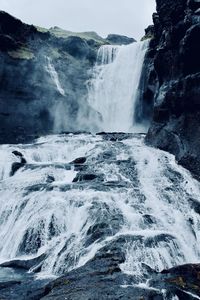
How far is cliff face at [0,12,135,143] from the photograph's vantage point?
52.2 m

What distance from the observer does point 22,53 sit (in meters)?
56.9

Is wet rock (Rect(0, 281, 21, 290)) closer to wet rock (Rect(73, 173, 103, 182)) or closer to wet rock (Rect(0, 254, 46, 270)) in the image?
wet rock (Rect(0, 254, 46, 270))

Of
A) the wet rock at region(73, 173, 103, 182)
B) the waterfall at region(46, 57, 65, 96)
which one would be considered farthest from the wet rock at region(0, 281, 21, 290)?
the waterfall at region(46, 57, 65, 96)

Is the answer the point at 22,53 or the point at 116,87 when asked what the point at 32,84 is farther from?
the point at 116,87

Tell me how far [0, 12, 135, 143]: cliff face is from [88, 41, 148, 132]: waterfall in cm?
187

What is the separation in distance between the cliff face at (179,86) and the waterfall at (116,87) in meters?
14.7

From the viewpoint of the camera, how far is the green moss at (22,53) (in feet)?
182

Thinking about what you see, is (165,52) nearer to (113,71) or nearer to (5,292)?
(113,71)

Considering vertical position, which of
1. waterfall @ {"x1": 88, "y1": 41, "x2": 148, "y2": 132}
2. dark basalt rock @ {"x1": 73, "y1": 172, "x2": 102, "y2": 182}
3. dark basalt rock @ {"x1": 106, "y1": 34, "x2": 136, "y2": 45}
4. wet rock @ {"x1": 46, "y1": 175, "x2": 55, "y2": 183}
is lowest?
wet rock @ {"x1": 46, "y1": 175, "x2": 55, "y2": 183}

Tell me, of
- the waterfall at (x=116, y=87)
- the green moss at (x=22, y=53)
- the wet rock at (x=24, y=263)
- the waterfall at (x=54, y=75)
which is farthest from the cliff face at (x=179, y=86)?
the green moss at (x=22, y=53)

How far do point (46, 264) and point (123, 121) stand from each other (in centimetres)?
3931

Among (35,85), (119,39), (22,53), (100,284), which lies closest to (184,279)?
(100,284)

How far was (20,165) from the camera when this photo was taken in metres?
35.4

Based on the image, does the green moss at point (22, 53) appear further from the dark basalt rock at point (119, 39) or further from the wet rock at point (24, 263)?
the dark basalt rock at point (119, 39)
